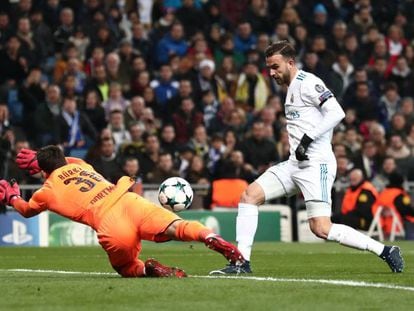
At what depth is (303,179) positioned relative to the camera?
12000 mm

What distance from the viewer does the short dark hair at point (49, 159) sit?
11250mm

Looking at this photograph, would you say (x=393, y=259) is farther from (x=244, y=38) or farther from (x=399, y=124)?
(x=244, y=38)

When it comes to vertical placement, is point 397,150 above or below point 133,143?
below

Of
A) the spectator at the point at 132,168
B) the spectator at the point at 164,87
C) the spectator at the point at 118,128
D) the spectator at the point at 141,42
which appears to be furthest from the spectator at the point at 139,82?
the spectator at the point at 132,168

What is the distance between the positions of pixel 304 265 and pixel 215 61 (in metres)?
12.3

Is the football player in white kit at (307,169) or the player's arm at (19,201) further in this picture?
the football player in white kit at (307,169)

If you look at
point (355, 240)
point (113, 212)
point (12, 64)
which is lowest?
point (355, 240)

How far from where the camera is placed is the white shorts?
11922mm

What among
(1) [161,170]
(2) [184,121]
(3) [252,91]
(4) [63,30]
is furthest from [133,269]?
(3) [252,91]

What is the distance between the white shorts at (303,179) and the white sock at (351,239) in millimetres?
309

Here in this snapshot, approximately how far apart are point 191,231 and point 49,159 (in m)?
1.53

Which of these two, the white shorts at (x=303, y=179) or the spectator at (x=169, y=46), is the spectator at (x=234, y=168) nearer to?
the spectator at (x=169, y=46)

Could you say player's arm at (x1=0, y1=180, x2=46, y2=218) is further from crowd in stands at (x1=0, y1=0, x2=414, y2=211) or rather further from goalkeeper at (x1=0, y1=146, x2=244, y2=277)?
crowd in stands at (x1=0, y1=0, x2=414, y2=211)

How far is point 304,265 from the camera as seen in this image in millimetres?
13852
